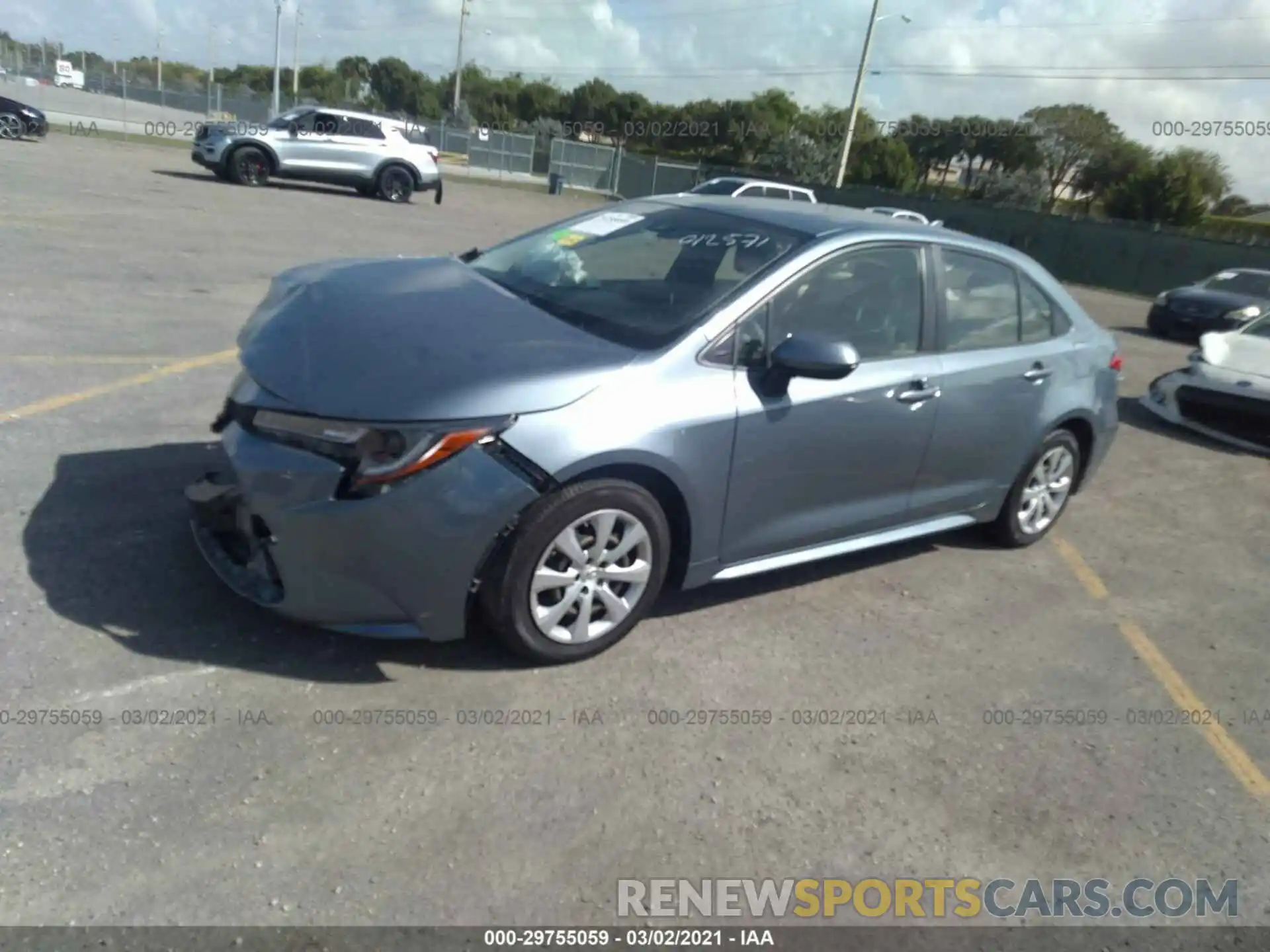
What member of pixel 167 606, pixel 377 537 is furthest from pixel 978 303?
pixel 167 606

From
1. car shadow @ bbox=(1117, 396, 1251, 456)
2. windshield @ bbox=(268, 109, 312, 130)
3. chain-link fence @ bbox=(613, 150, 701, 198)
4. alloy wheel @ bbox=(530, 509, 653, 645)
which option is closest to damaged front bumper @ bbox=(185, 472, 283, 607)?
alloy wheel @ bbox=(530, 509, 653, 645)

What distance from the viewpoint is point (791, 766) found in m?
3.50

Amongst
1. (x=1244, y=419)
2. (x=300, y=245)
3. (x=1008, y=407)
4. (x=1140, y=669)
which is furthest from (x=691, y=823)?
(x=300, y=245)

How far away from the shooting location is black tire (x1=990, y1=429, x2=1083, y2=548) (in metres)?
5.46

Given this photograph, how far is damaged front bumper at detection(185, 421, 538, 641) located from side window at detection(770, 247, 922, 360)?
1.43 metres

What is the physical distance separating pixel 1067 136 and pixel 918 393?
7053cm

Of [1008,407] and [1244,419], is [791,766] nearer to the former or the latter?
[1008,407]

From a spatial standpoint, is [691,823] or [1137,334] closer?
[691,823]

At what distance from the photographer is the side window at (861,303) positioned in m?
4.24

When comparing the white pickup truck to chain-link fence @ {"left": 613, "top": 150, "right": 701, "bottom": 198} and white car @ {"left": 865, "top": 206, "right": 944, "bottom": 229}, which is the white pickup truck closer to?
chain-link fence @ {"left": 613, "top": 150, "right": 701, "bottom": 198}

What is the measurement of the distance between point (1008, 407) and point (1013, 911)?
2.73m

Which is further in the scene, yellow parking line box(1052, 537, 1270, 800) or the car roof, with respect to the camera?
the car roof

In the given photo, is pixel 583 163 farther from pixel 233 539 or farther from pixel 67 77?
pixel 67 77

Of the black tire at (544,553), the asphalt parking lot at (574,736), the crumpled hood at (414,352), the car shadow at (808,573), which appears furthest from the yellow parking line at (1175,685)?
the crumpled hood at (414,352)
